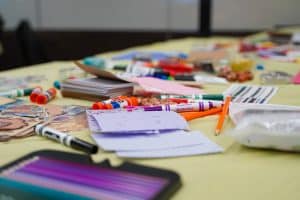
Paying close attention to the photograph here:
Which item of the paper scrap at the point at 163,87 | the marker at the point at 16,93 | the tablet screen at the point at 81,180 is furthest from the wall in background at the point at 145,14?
the tablet screen at the point at 81,180

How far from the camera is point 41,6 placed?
2773 mm

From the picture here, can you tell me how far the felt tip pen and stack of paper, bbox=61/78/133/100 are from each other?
0.23m

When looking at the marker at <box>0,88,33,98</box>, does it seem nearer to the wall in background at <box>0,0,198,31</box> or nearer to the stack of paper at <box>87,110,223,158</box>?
the stack of paper at <box>87,110,223,158</box>

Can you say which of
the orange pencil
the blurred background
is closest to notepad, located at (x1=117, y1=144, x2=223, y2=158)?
the orange pencil

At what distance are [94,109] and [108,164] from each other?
296 mm

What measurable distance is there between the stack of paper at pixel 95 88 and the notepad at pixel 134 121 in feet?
0.50

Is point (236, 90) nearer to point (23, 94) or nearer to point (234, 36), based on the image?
point (23, 94)

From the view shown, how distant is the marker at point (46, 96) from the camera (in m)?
0.94

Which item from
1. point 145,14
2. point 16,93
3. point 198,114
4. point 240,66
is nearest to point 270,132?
point 198,114

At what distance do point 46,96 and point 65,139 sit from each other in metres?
0.30

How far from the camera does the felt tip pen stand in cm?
64

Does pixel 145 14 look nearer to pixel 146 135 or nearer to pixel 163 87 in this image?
pixel 163 87

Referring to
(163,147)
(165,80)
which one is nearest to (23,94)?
(165,80)

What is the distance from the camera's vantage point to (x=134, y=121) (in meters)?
0.73
